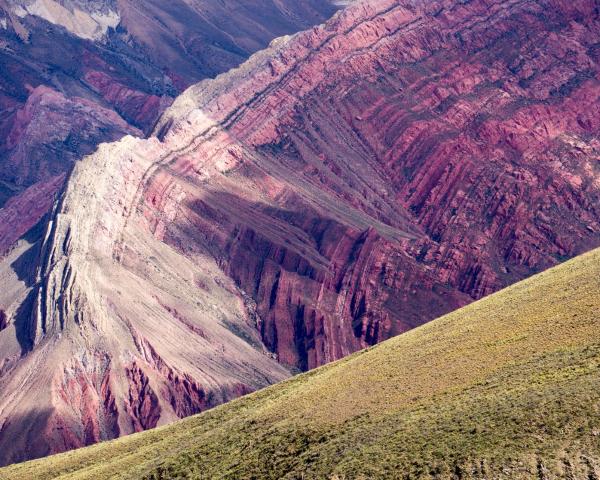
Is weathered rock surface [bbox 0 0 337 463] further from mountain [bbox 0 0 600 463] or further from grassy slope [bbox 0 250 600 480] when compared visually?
grassy slope [bbox 0 250 600 480]

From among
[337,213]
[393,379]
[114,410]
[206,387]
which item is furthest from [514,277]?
[393,379]

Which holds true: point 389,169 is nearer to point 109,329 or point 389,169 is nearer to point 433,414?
point 109,329

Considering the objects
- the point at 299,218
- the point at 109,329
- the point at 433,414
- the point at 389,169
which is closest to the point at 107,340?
the point at 109,329

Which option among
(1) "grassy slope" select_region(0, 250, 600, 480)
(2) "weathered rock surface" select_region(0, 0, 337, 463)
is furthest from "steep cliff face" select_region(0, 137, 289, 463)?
(1) "grassy slope" select_region(0, 250, 600, 480)

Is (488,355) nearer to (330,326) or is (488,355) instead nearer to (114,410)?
(114,410)

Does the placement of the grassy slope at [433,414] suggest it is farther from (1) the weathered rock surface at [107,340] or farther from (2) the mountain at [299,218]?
(2) the mountain at [299,218]
